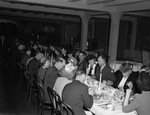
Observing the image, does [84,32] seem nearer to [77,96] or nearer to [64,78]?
[64,78]

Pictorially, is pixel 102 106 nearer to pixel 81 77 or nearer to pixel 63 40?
pixel 81 77

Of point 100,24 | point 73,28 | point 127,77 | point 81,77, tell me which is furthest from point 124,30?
point 81,77

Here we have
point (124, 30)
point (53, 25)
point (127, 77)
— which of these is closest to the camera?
point (127, 77)

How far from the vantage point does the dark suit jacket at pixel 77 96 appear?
2.41 metres

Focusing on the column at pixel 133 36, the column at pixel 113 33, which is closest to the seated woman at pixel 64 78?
the column at pixel 113 33

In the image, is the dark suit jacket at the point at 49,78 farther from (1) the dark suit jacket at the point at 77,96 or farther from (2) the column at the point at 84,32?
(2) the column at the point at 84,32

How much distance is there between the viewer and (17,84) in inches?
241

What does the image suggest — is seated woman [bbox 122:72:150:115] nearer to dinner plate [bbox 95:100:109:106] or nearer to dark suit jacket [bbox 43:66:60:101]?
dinner plate [bbox 95:100:109:106]

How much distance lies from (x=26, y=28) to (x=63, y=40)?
15.3 ft

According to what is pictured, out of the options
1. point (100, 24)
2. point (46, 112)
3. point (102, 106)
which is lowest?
point (46, 112)

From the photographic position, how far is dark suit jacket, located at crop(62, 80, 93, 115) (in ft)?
7.89

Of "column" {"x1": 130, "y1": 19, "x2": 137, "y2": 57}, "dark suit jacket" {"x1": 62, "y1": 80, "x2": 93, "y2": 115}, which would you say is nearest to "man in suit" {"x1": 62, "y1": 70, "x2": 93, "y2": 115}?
"dark suit jacket" {"x1": 62, "y1": 80, "x2": 93, "y2": 115}

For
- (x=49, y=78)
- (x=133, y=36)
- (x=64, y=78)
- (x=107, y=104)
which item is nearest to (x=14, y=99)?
(x=49, y=78)

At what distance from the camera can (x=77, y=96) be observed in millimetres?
2404
